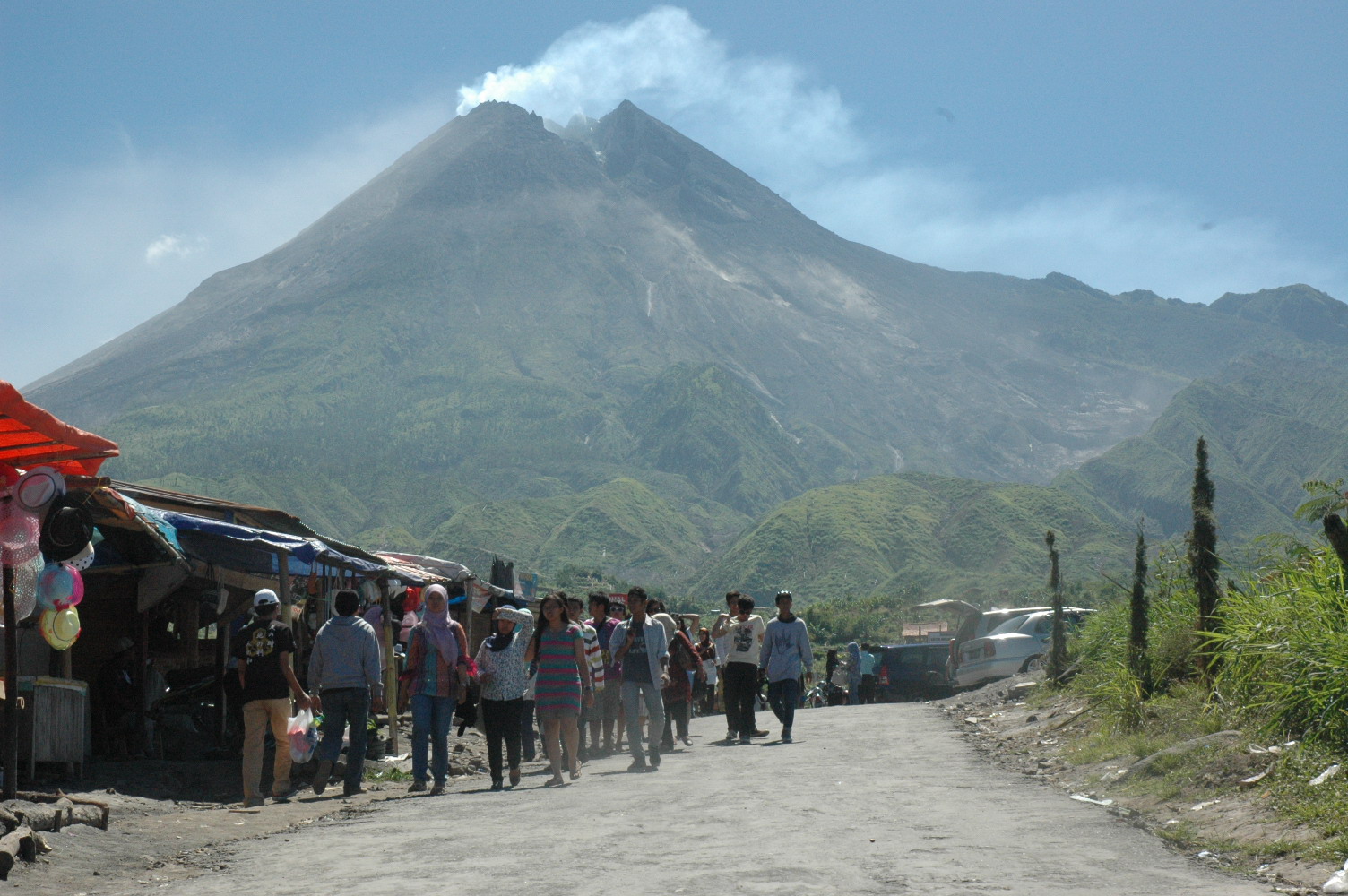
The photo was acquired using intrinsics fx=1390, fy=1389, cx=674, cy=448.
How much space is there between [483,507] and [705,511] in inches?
1412

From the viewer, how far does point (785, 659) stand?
14.9 metres

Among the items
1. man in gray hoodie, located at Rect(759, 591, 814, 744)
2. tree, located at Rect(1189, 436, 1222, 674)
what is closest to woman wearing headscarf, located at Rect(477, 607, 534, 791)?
man in gray hoodie, located at Rect(759, 591, 814, 744)

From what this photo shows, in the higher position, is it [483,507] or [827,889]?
[483,507]

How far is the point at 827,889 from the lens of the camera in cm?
573

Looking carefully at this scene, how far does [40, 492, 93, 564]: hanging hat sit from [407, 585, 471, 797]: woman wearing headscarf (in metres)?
3.01

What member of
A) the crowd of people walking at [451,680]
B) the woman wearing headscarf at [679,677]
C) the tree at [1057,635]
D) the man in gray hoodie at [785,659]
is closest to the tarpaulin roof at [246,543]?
the crowd of people walking at [451,680]

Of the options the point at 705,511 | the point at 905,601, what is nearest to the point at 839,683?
the point at 905,601

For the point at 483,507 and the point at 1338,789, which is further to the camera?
the point at 483,507

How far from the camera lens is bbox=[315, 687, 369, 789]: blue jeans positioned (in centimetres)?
1058

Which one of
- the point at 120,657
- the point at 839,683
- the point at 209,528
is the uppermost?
the point at 209,528

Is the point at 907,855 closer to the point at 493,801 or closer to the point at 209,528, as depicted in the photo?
the point at 493,801

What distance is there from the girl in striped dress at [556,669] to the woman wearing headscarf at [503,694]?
0.45 ft

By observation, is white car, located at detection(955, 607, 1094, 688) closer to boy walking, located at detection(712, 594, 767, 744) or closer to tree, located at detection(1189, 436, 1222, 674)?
boy walking, located at detection(712, 594, 767, 744)

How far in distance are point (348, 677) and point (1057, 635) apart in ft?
33.8
